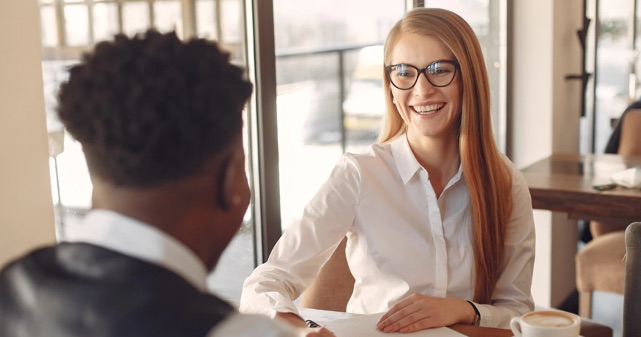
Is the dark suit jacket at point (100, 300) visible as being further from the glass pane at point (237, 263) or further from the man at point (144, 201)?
the glass pane at point (237, 263)

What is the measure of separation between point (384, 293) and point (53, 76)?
824mm

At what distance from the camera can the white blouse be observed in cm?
178

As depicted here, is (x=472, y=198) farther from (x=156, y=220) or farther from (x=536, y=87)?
(x=536, y=87)

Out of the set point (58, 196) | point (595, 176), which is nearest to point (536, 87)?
point (595, 176)

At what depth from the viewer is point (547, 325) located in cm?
131

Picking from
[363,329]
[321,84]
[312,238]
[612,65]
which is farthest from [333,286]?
[612,65]

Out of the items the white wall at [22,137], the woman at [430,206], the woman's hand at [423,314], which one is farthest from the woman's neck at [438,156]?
the white wall at [22,137]

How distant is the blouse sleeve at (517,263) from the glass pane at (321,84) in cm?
81

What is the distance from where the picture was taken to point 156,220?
0.76 metres

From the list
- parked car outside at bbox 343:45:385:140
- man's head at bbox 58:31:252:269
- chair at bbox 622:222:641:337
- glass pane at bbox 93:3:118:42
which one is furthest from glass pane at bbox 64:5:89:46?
parked car outside at bbox 343:45:385:140

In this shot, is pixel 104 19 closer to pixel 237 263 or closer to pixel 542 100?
pixel 237 263

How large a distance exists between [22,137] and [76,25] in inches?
15.3

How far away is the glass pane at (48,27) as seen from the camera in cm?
160

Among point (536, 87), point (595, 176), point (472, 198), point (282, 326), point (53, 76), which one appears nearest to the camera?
point (282, 326)
